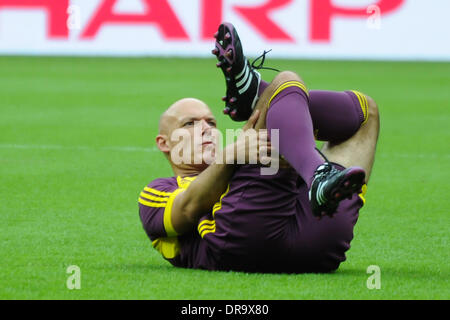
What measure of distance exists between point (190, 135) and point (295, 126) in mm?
679

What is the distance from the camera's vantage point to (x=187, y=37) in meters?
18.2

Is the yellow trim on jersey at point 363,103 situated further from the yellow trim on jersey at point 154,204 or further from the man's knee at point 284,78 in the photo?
the yellow trim on jersey at point 154,204

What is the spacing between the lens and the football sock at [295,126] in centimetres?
367

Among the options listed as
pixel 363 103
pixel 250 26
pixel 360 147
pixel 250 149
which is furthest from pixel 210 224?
pixel 250 26

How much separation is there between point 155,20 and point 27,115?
23.3 feet

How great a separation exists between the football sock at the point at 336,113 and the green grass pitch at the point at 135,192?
2.00 ft

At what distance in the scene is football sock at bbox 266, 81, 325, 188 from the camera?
3.67 meters

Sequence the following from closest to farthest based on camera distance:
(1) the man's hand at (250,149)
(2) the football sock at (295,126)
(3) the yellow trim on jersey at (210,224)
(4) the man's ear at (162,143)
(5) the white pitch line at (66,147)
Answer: (2) the football sock at (295,126), (1) the man's hand at (250,149), (3) the yellow trim on jersey at (210,224), (4) the man's ear at (162,143), (5) the white pitch line at (66,147)

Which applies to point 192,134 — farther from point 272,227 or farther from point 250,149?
point 272,227

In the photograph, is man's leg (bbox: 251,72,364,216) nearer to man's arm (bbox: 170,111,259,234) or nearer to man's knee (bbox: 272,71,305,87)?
man's knee (bbox: 272,71,305,87)

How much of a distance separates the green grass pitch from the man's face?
19.6 inches

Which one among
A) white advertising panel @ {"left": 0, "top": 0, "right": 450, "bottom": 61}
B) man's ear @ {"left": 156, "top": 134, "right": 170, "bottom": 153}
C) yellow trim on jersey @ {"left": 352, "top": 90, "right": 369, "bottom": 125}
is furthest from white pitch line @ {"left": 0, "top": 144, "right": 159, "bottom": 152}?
white advertising panel @ {"left": 0, "top": 0, "right": 450, "bottom": 61}

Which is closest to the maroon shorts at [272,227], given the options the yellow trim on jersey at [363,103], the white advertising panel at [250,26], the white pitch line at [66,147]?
the yellow trim on jersey at [363,103]
